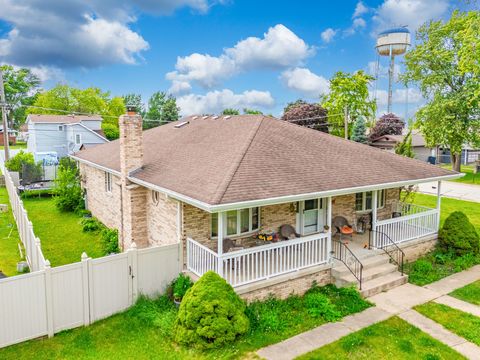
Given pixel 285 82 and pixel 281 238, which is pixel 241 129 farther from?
pixel 285 82

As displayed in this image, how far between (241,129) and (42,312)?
8.18 metres

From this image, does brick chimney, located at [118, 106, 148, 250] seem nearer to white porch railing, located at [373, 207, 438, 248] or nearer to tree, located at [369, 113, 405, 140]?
white porch railing, located at [373, 207, 438, 248]

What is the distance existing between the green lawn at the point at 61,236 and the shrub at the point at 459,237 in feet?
40.9

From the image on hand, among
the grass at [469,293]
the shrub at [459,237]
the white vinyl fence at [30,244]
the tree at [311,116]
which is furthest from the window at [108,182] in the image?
the tree at [311,116]

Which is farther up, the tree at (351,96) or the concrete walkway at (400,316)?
the tree at (351,96)

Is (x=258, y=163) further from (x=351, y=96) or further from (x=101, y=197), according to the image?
(x=351, y=96)

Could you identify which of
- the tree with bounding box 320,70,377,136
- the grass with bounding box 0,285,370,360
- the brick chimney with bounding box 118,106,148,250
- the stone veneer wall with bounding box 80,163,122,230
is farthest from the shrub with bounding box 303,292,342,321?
the tree with bounding box 320,70,377,136

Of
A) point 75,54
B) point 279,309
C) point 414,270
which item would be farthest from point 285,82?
point 279,309

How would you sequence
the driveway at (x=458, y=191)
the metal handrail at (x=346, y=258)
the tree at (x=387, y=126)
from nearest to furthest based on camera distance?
the metal handrail at (x=346, y=258) < the driveway at (x=458, y=191) < the tree at (x=387, y=126)

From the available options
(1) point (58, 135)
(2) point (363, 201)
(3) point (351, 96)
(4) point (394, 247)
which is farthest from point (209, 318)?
(1) point (58, 135)

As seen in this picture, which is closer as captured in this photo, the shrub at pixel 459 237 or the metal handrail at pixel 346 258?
the metal handrail at pixel 346 258

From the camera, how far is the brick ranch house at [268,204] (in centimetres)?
916

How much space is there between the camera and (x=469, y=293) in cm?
1022

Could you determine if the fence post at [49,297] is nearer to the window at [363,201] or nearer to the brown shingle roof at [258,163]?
the brown shingle roof at [258,163]
